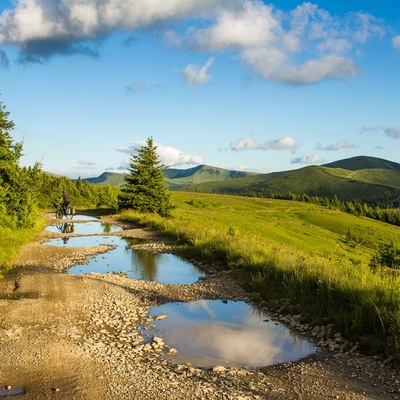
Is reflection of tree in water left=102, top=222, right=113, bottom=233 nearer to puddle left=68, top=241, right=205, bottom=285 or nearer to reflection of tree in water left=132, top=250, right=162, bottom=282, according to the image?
puddle left=68, top=241, right=205, bottom=285

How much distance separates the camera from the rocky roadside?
7160mm

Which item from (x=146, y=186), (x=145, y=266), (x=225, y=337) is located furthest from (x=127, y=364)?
(x=146, y=186)

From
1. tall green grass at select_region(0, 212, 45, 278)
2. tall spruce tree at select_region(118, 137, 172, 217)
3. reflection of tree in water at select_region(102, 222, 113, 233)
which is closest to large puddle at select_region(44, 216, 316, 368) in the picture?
tall green grass at select_region(0, 212, 45, 278)

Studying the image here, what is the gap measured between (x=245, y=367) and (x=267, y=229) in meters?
70.7

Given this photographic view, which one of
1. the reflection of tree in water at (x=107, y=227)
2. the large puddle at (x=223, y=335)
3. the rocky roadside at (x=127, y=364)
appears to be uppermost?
the reflection of tree in water at (x=107, y=227)

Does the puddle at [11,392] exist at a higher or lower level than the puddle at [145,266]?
higher

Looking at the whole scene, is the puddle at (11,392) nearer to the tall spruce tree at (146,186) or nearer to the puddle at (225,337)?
the puddle at (225,337)

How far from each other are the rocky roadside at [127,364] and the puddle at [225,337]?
1.22ft

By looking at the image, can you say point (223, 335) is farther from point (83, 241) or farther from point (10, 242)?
point (83, 241)

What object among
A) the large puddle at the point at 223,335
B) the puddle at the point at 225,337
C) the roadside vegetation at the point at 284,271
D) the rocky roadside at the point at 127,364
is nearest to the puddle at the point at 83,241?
the roadside vegetation at the point at 284,271

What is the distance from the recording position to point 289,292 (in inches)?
529

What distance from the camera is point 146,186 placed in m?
49.8

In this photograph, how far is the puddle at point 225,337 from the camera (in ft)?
30.0

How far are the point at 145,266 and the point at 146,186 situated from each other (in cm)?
3001
